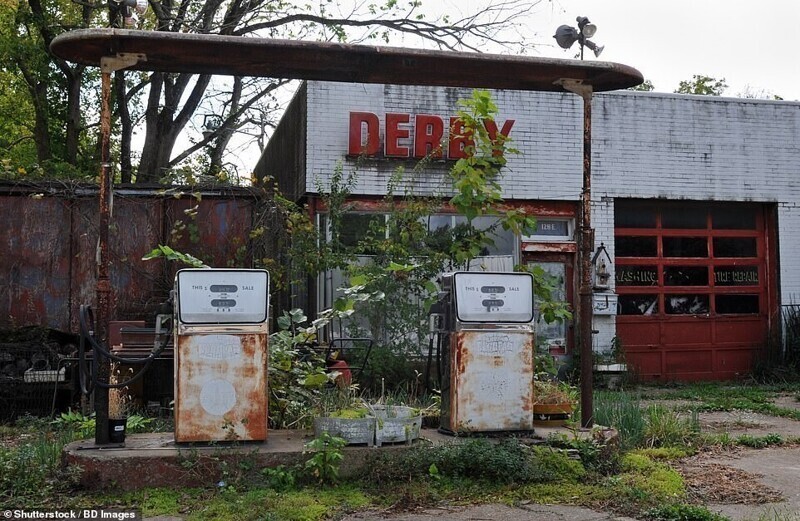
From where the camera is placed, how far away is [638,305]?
1469 cm

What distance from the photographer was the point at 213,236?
12.0 m

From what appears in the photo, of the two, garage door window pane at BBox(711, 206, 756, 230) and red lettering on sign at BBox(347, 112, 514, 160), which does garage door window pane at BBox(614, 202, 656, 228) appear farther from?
red lettering on sign at BBox(347, 112, 514, 160)

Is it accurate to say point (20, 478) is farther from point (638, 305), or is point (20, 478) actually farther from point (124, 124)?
point (124, 124)

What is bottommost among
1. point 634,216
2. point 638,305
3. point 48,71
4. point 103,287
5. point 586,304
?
point 638,305

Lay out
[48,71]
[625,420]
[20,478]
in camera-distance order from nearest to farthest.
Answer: [20,478] → [625,420] → [48,71]

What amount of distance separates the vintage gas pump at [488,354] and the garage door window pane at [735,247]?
873 cm

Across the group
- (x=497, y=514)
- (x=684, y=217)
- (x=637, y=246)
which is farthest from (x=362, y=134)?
(x=497, y=514)

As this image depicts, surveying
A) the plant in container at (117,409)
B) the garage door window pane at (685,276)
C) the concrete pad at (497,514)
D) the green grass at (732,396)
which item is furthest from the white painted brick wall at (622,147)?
the concrete pad at (497,514)

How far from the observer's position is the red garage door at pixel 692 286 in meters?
14.7

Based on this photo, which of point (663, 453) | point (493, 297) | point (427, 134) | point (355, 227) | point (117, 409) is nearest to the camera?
point (493, 297)

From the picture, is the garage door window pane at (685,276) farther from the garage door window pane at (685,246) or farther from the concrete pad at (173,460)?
the concrete pad at (173,460)

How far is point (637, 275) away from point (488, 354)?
7903 mm

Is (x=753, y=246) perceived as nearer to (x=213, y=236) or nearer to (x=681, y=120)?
(x=681, y=120)

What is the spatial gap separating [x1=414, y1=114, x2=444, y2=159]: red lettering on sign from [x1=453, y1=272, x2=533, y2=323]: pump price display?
5.91m
